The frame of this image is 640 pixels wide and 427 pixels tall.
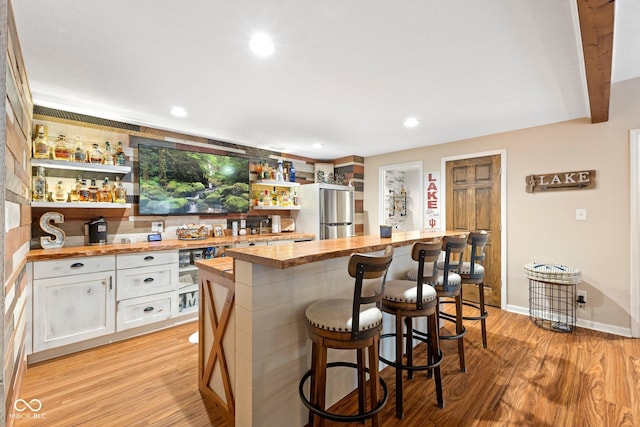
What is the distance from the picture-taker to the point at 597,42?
166cm

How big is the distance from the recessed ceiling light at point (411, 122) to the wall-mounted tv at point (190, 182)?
2.47 m

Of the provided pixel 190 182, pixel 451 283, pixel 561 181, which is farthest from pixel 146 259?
pixel 561 181

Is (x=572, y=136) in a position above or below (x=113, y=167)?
above

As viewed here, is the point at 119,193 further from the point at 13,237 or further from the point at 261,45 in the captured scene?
the point at 261,45

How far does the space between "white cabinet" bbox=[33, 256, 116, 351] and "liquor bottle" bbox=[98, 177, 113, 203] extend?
2.47 ft

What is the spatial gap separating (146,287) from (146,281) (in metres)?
0.06

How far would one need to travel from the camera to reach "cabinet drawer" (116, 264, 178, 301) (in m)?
2.92

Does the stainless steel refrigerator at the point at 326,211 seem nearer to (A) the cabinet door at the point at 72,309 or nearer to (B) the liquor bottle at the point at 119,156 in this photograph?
(B) the liquor bottle at the point at 119,156

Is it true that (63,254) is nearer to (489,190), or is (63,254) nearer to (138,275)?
(138,275)

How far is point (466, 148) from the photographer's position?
4211 millimetres

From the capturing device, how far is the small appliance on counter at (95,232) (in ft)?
10.2

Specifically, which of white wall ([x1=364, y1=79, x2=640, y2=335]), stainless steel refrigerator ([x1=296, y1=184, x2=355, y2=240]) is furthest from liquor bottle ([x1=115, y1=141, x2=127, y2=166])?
white wall ([x1=364, y1=79, x2=640, y2=335])

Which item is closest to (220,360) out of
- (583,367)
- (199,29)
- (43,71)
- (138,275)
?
(138,275)

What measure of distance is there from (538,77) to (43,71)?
3973 mm
